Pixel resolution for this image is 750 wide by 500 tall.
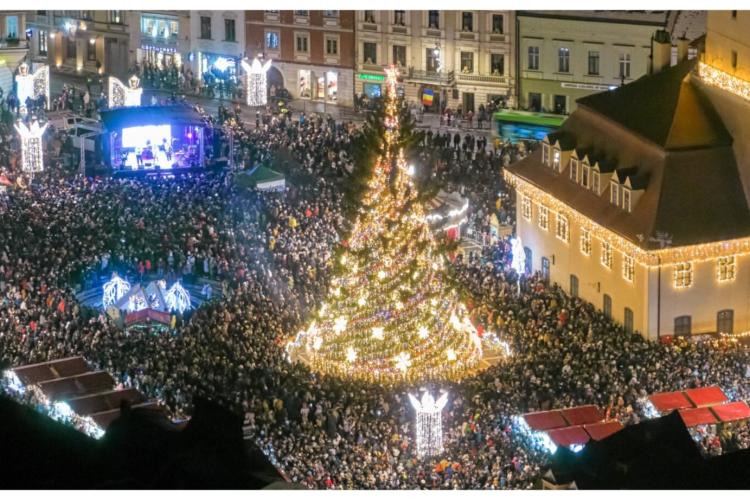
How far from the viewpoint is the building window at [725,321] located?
76.8 metres

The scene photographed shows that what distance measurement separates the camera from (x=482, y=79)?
10600cm

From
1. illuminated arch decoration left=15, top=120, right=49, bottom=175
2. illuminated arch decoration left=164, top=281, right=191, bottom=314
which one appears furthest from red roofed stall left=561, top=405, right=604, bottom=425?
illuminated arch decoration left=15, top=120, right=49, bottom=175

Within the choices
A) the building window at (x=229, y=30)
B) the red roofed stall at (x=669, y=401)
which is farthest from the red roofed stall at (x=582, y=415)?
the building window at (x=229, y=30)

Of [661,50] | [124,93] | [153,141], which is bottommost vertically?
[153,141]

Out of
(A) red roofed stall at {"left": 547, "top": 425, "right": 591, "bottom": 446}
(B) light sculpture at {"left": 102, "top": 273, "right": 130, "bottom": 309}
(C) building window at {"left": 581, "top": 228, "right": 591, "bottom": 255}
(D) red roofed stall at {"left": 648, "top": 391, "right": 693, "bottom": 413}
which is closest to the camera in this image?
(A) red roofed stall at {"left": 547, "top": 425, "right": 591, "bottom": 446}

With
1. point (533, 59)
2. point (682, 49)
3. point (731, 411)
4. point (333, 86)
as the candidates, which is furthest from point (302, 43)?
point (731, 411)

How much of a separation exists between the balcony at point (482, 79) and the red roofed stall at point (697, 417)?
4057cm

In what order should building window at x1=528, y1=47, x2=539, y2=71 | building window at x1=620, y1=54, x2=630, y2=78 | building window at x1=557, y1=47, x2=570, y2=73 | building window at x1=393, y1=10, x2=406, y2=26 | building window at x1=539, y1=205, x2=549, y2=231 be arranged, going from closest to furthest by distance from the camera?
building window at x1=539, y1=205, x2=549, y2=231
building window at x1=620, y1=54, x2=630, y2=78
building window at x1=557, y1=47, x2=570, y2=73
building window at x1=528, y1=47, x2=539, y2=71
building window at x1=393, y1=10, x2=406, y2=26

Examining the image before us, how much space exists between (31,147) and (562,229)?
78.3ft

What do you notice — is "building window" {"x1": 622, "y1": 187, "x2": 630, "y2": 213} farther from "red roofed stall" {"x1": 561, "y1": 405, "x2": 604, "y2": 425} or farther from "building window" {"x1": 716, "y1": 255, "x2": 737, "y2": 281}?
"red roofed stall" {"x1": 561, "y1": 405, "x2": 604, "y2": 425}

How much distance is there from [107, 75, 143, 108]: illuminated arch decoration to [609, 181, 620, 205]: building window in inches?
1158

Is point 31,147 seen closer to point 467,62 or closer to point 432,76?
point 432,76

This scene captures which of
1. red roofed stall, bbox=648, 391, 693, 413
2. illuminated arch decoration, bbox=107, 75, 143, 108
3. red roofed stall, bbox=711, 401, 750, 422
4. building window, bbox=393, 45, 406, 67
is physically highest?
building window, bbox=393, 45, 406, 67

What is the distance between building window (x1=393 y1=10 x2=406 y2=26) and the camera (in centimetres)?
10600
